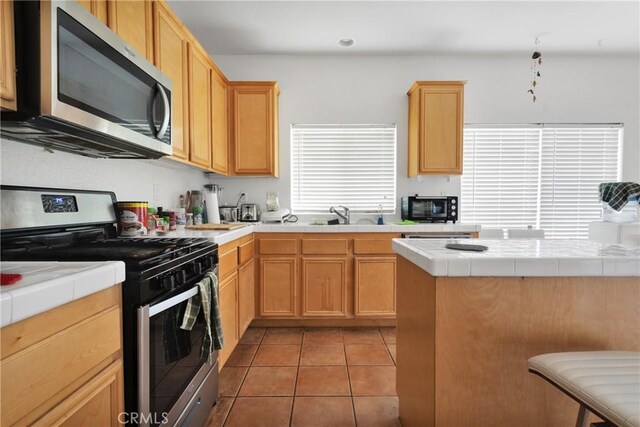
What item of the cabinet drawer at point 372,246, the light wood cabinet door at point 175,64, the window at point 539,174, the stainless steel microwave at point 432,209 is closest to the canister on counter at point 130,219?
the light wood cabinet door at point 175,64

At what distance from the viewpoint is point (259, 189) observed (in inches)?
135

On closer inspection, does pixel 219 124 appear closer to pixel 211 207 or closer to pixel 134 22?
pixel 211 207

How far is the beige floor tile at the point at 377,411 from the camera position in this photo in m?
1.62

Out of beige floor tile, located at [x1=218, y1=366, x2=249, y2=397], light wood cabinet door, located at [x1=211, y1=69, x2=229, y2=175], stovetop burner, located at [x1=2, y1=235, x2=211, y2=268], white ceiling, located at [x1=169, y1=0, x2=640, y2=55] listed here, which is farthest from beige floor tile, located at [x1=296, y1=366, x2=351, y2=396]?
white ceiling, located at [x1=169, y1=0, x2=640, y2=55]

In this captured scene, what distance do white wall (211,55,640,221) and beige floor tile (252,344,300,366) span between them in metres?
1.52

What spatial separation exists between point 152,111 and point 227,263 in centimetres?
101

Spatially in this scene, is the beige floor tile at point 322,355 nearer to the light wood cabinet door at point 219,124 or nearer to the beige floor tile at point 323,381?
the beige floor tile at point 323,381

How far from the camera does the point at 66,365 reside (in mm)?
726

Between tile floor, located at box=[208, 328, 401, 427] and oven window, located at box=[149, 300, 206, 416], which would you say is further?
tile floor, located at box=[208, 328, 401, 427]

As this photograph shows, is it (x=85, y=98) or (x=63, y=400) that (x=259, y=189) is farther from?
(x=63, y=400)

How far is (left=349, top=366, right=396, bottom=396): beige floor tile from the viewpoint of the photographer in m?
1.90

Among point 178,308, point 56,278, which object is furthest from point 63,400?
point 178,308

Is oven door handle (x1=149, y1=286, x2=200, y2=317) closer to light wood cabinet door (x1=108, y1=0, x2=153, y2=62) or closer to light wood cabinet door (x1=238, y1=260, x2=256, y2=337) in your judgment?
light wood cabinet door (x1=238, y1=260, x2=256, y2=337)

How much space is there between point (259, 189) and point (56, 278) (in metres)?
2.74
